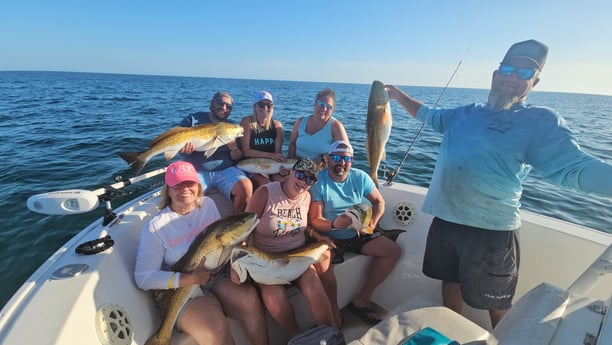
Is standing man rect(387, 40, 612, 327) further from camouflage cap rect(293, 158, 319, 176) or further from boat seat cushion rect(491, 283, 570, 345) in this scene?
camouflage cap rect(293, 158, 319, 176)

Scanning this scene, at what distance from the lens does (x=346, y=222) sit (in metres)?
2.88

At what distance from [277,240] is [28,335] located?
164 centimetres

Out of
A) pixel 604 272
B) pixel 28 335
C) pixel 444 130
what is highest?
pixel 444 130

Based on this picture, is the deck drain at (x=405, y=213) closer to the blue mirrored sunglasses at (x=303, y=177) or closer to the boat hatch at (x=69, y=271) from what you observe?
the blue mirrored sunglasses at (x=303, y=177)

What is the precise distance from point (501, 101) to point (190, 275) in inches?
103

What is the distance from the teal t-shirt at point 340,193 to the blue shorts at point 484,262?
3.03 feet

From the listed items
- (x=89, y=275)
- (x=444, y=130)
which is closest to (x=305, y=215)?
(x=444, y=130)

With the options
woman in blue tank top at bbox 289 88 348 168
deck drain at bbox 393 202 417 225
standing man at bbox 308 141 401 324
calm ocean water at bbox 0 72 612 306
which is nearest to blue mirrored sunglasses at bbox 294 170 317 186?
standing man at bbox 308 141 401 324

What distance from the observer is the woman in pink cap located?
2.19 metres

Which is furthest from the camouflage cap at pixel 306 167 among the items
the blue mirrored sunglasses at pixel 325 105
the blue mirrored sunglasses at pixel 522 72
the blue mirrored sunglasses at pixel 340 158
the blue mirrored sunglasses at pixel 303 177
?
the blue mirrored sunglasses at pixel 522 72

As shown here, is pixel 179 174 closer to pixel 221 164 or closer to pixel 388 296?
pixel 221 164

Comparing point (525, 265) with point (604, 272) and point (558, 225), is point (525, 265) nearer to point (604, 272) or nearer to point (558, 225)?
point (558, 225)

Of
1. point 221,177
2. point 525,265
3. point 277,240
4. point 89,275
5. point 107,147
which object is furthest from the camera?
point 107,147

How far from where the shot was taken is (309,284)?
251 centimetres
